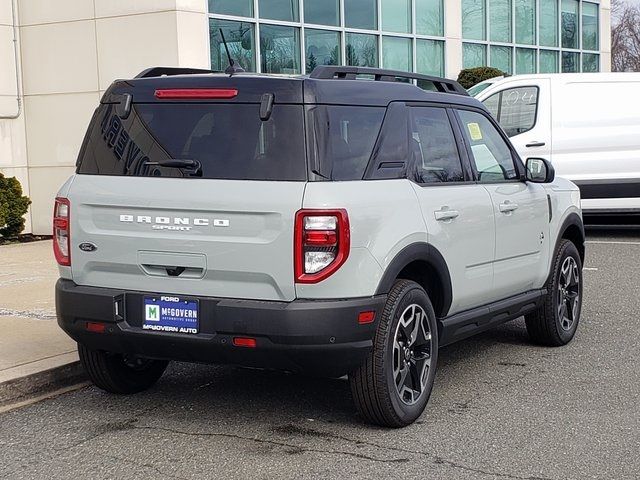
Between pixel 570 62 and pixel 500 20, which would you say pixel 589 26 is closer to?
pixel 570 62

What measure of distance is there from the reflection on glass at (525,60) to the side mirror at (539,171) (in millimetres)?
15735

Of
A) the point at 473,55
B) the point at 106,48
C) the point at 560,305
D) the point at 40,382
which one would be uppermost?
the point at 473,55

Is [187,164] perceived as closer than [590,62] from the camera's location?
Yes

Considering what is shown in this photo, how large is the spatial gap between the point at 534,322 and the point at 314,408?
2180mm

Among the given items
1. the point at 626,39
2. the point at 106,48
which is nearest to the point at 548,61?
the point at 106,48

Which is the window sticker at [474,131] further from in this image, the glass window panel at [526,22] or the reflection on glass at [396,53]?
the glass window panel at [526,22]

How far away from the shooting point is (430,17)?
754 inches

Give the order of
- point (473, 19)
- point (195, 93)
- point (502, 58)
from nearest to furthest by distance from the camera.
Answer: point (195, 93), point (473, 19), point (502, 58)

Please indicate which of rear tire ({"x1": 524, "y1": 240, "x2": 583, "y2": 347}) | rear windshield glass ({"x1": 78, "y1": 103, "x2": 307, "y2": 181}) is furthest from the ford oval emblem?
rear tire ({"x1": 524, "y1": 240, "x2": 583, "y2": 347})

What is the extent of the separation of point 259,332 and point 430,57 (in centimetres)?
1524

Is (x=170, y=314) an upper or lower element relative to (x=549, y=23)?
lower

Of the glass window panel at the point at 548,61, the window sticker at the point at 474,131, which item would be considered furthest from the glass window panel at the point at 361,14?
the window sticker at the point at 474,131

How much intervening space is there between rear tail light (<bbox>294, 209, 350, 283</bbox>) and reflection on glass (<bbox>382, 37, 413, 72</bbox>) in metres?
13.6

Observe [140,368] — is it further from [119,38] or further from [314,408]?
[119,38]
